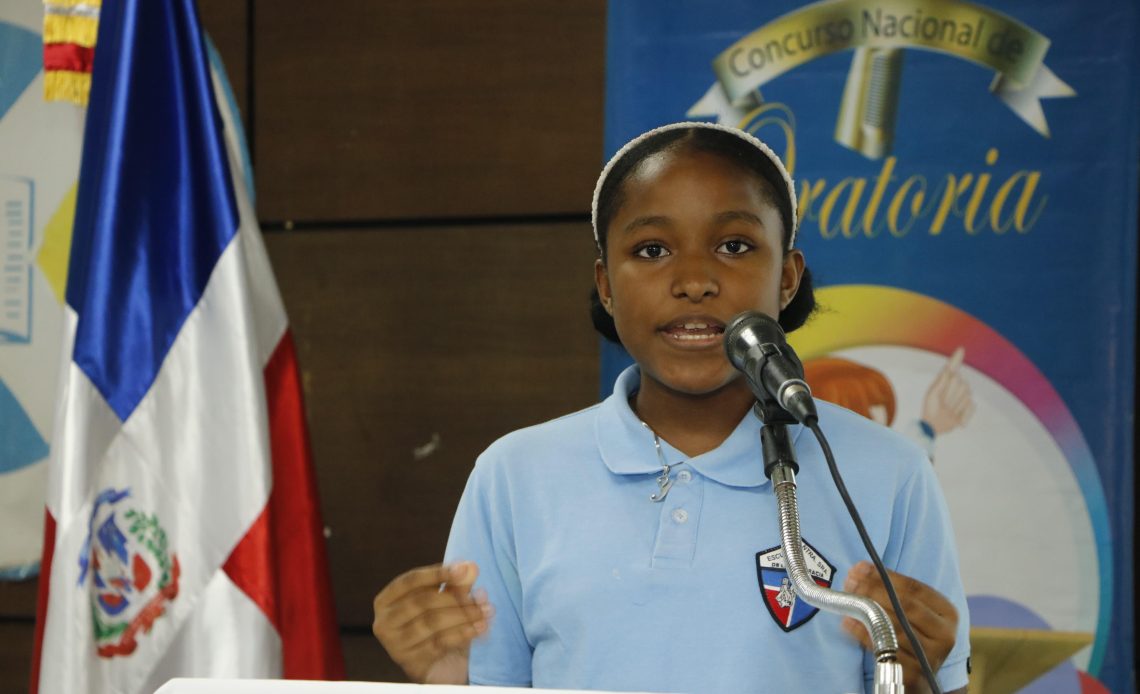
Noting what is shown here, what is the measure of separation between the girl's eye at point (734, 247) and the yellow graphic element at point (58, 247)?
68.5 inches

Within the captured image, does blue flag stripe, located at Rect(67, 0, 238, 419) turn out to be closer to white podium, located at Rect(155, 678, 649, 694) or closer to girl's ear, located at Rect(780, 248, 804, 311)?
girl's ear, located at Rect(780, 248, 804, 311)

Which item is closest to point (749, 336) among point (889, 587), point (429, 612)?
point (889, 587)

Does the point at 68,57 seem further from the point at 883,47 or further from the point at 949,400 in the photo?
the point at 949,400

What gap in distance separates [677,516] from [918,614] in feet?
1.00

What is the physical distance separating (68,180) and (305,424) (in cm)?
86

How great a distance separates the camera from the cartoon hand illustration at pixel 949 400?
2182mm

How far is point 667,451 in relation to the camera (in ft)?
4.61

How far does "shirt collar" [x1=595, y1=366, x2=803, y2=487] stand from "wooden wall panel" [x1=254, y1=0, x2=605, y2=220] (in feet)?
3.54

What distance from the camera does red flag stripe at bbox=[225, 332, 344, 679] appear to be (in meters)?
2.10

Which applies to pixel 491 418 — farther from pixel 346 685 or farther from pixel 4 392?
pixel 346 685

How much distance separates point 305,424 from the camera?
87.2 inches

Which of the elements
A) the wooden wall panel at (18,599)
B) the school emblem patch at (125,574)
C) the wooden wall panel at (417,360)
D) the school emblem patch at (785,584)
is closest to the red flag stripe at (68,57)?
the wooden wall panel at (417,360)

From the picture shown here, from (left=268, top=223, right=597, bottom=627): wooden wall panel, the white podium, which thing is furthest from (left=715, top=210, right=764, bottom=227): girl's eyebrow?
(left=268, top=223, right=597, bottom=627): wooden wall panel

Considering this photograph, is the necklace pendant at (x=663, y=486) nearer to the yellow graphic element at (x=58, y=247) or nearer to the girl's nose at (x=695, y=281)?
the girl's nose at (x=695, y=281)
